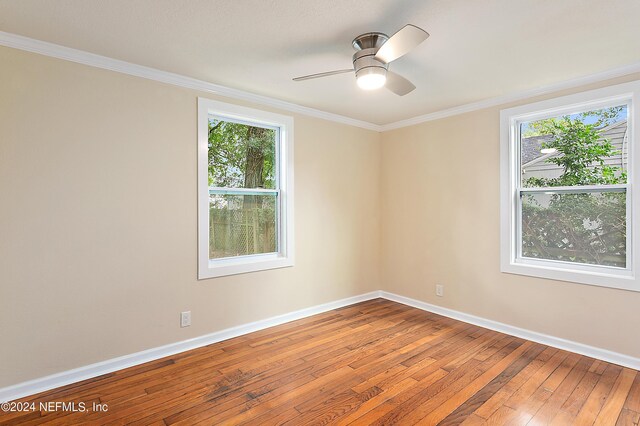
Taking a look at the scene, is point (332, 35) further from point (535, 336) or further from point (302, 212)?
point (535, 336)

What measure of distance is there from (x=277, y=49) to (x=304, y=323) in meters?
2.77

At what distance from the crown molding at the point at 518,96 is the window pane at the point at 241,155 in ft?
6.05

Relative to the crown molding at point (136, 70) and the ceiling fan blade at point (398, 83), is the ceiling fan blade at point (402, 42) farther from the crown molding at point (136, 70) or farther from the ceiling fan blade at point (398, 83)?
the crown molding at point (136, 70)

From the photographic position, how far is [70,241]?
250cm

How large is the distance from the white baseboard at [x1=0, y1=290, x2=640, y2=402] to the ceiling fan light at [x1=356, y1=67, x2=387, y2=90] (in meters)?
2.59

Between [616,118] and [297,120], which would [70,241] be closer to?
[297,120]

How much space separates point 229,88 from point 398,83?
167cm

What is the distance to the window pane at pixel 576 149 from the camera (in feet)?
9.48

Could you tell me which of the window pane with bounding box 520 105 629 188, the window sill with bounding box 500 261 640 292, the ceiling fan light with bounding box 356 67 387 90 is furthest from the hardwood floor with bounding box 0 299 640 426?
the ceiling fan light with bounding box 356 67 387 90

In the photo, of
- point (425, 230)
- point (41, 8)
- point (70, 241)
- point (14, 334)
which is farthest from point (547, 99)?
point (14, 334)

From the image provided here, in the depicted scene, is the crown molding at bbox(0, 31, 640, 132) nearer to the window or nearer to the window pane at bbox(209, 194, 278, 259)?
Result: the window

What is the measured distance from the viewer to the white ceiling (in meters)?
1.93

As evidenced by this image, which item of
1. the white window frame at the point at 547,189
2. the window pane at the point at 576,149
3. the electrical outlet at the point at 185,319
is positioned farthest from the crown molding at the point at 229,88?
the electrical outlet at the point at 185,319

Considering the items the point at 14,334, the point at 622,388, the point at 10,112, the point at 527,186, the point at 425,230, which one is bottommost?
the point at 622,388
